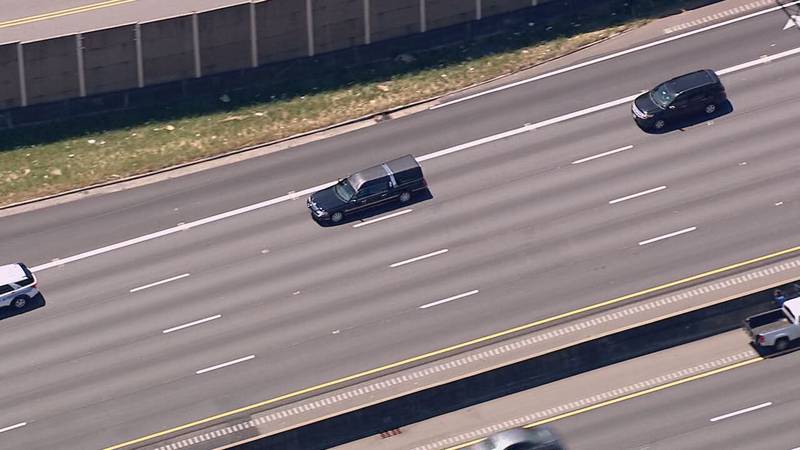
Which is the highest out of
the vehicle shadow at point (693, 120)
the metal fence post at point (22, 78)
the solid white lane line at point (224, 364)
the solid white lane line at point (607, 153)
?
the metal fence post at point (22, 78)

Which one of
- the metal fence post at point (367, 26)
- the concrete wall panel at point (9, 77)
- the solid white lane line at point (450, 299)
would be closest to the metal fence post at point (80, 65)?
the concrete wall panel at point (9, 77)

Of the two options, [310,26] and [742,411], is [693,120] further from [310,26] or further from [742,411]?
[310,26]

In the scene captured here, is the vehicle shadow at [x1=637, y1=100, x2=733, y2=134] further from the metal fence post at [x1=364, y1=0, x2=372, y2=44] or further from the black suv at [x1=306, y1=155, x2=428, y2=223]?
the metal fence post at [x1=364, y1=0, x2=372, y2=44]

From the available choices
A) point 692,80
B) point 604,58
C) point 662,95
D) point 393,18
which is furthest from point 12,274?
point 692,80

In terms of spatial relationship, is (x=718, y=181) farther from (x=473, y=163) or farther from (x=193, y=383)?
(x=193, y=383)

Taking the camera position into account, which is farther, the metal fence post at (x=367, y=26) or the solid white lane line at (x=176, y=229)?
the metal fence post at (x=367, y=26)

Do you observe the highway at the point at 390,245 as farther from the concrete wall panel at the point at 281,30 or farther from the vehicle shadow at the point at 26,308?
the concrete wall panel at the point at 281,30
